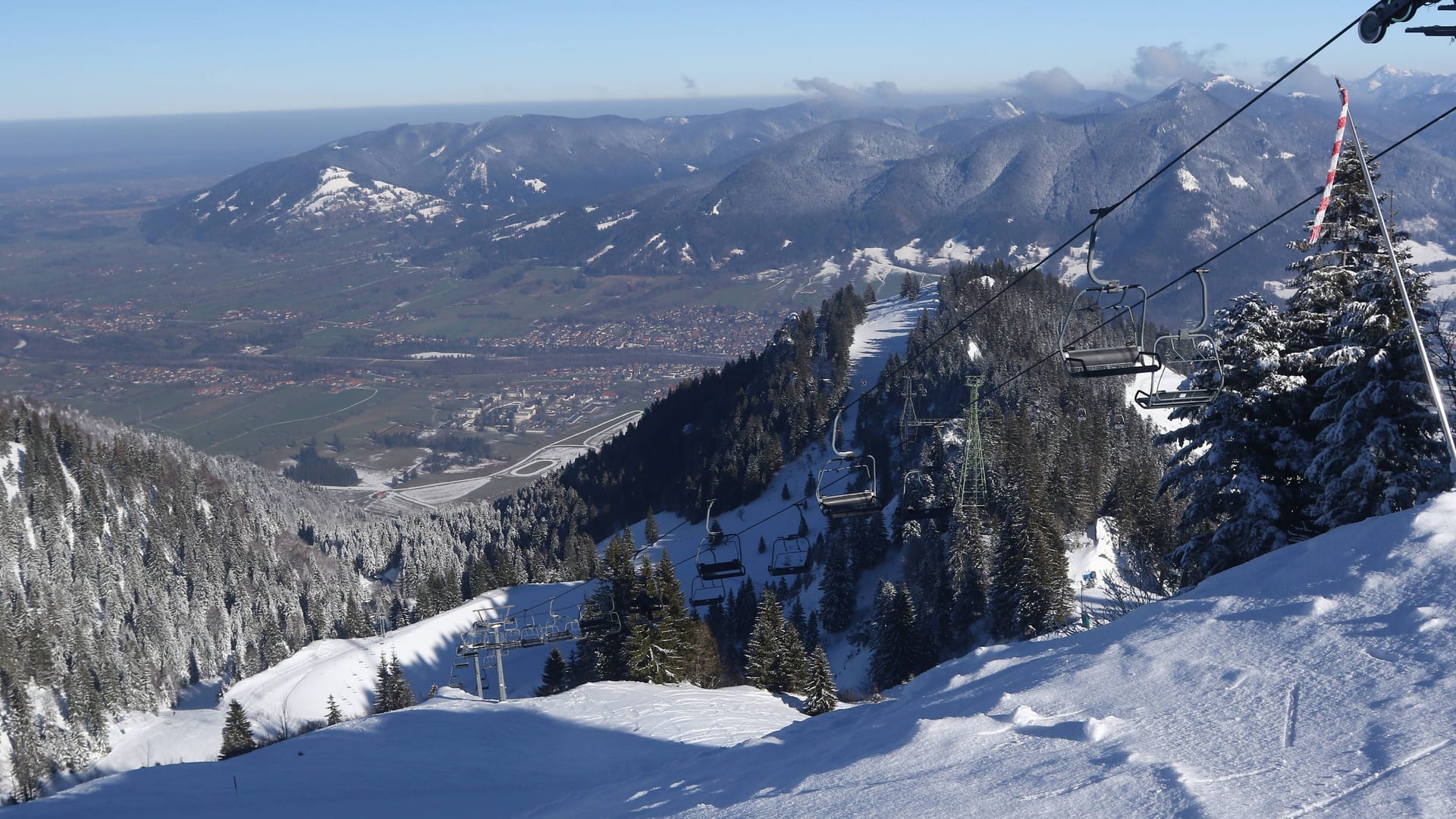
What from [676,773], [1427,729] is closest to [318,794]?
Result: [676,773]

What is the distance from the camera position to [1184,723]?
1003 cm

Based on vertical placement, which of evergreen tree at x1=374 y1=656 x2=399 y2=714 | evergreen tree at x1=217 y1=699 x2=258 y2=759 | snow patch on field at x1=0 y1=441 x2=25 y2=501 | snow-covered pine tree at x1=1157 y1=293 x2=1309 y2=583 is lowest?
evergreen tree at x1=374 y1=656 x2=399 y2=714

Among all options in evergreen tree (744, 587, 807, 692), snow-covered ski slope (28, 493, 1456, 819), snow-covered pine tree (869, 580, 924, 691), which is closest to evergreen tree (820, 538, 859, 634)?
snow-covered pine tree (869, 580, 924, 691)

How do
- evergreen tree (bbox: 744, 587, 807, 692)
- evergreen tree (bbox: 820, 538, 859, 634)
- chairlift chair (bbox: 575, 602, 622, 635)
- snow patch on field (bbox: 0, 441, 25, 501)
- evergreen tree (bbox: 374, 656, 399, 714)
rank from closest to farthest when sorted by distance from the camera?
chairlift chair (bbox: 575, 602, 622, 635) → evergreen tree (bbox: 744, 587, 807, 692) → evergreen tree (bbox: 374, 656, 399, 714) → evergreen tree (bbox: 820, 538, 859, 634) → snow patch on field (bbox: 0, 441, 25, 501)

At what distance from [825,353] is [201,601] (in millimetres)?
73200

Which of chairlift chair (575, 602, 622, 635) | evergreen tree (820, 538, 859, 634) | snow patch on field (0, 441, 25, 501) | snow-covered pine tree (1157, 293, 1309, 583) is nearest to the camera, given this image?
snow-covered pine tree (1157, 293, 1309, 583)

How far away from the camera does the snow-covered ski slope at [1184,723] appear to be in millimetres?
8438

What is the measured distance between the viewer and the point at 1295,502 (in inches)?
941

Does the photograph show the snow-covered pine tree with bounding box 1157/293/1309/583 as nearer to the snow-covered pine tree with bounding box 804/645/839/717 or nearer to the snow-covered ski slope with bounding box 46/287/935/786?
the snow-covered pine tree with bounding box 804/645/839/717

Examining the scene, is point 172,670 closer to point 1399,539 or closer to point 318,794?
point 318,794

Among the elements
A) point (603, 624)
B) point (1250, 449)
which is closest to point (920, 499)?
point (603, 624)

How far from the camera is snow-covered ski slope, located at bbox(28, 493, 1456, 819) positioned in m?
8.44

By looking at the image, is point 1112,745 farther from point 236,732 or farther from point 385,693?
point 385,693

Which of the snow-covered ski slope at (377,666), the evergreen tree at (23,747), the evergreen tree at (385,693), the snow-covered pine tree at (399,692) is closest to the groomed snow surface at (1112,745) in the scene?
the snow-covered ski slope at (377,666)
